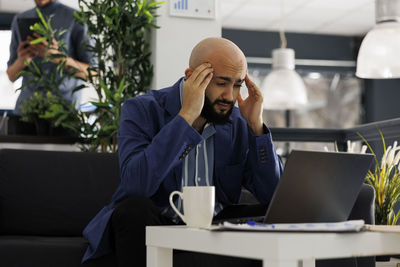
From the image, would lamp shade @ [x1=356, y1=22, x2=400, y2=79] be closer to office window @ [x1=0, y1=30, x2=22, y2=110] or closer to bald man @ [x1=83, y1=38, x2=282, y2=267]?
bald man @ [x1=83, y1=38, x2=282, y2=267]

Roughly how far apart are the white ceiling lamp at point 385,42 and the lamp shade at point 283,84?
5.69 feet

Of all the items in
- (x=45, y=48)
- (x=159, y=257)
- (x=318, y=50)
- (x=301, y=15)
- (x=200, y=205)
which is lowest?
(x=159, y=257)

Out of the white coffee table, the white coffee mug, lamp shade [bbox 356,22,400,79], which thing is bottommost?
the white coffee table

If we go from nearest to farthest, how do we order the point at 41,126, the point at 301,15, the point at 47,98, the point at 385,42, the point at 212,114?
1. the point at 212,114
2. the point at 385,42
3. the point at 47,98
4. the point at 41,126
5. the point at 301,15

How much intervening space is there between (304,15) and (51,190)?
5303mm

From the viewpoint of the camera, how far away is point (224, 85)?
Result: 5.89 ft

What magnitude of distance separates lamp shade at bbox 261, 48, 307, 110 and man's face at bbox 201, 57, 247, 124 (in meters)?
3.04

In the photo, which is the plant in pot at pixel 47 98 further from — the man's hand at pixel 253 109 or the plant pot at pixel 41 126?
the man's hand at pixel 253 109

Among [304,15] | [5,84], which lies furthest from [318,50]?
[5,84]

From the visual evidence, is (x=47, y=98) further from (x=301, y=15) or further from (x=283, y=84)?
(x=301, y=15)

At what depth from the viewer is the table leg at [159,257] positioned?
1.35 m

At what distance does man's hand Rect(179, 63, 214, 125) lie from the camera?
68.1 inches

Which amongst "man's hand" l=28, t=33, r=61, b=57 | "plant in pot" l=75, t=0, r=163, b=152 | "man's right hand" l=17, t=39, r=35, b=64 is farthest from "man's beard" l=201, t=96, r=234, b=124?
"man's right hand" l=17, t=39, r=35, b=64

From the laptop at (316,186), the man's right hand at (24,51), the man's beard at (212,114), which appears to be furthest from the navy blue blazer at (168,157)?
the man's right hand at (24,51)
